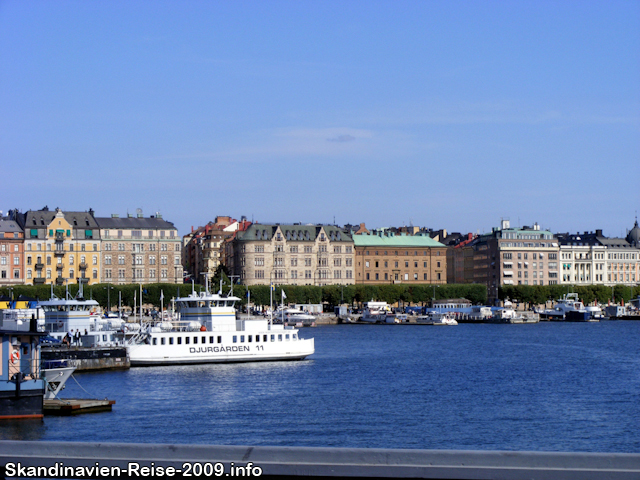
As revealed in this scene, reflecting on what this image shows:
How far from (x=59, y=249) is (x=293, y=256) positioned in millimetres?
39954

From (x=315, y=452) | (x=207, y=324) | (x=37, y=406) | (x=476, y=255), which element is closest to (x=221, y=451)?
(x=315, y=452)

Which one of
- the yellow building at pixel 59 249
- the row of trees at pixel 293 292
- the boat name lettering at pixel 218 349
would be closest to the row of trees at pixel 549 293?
the row of trees at pixel 293 292

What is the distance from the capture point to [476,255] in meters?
173

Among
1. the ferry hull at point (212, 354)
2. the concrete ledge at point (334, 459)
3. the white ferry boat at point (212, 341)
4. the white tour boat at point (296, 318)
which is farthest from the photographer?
the white tour boat at point (296, 318)

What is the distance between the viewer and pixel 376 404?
115 ft

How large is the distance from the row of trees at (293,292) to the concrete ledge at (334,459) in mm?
101908

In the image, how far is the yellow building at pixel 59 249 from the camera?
12119 centimetres

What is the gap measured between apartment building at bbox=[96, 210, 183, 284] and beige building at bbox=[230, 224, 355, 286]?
19066 mm

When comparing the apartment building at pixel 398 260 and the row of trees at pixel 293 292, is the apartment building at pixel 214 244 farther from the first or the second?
the row of trees at pixel 293 292

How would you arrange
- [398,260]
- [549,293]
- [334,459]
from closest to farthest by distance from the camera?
[334,459] < [549,293] < [398,260]

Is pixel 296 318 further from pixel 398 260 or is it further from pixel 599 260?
pixel 599 260

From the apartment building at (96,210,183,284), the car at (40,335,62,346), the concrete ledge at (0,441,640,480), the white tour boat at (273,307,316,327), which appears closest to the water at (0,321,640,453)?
the car at (40,335,62,346)

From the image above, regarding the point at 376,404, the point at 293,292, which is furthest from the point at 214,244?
the point at 376,404

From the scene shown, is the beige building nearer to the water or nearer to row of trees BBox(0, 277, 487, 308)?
row of trees BBox(0, 277, 487, 308)
